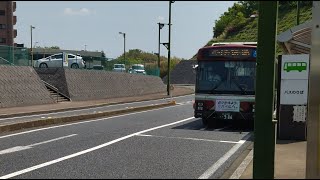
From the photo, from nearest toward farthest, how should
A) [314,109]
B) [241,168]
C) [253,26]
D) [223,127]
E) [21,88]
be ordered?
[314,109], [241,168], [223,127], [21,88], [253,26]

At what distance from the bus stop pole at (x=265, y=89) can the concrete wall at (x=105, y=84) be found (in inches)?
1225

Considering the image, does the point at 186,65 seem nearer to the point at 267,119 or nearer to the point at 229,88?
the point at 229,88

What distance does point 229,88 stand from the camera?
49.5 feet

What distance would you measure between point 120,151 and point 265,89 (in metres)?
5.38

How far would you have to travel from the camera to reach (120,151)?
10578 mm

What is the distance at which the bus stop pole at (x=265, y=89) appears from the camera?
5.93m

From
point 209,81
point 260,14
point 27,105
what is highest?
point 260,14

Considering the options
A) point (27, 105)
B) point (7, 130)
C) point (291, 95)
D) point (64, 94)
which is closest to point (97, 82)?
point (64, 94)

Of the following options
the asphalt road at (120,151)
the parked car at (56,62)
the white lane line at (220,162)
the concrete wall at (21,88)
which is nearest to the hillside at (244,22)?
the parked car at (56,62)

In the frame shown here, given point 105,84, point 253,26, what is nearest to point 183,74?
point 253,26

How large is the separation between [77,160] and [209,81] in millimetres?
7057

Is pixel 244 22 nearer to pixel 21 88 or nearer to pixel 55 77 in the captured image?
pixel 55 77

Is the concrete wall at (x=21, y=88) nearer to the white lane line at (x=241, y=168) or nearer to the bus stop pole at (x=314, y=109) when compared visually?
the white lane line at (x=241, y=168)

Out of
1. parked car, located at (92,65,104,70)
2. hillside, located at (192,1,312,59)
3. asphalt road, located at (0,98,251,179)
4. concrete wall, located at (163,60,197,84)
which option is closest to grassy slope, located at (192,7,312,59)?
hillside, located at (192,1,312,59)
